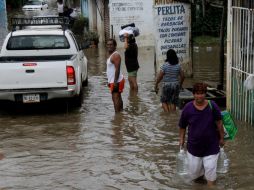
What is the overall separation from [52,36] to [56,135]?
365cm

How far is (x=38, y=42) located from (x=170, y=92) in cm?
398

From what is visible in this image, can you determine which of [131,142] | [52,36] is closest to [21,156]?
[131,142]

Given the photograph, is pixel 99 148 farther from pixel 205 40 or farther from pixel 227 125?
pixel 205 40

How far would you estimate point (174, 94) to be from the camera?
34.1 feet

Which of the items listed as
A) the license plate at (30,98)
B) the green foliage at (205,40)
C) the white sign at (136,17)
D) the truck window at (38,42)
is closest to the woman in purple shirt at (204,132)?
the license plate at (30,98)

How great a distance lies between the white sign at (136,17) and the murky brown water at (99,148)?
1267 centimetres

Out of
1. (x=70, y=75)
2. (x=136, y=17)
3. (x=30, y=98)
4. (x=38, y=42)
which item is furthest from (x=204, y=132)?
(x=136, y=17)

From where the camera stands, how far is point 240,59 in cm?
991

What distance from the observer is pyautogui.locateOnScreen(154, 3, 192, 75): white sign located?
48.4 feet

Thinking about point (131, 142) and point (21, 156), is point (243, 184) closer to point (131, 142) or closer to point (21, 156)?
point (131, 142)

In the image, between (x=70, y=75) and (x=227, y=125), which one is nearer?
(x=227, y=125)

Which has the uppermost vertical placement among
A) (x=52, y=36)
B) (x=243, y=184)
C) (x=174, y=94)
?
(x=52, y=36)

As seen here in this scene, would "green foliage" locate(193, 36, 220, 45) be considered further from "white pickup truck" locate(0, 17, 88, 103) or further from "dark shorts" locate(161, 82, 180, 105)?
"dark shorts" locate(161, 82, 180, 105)

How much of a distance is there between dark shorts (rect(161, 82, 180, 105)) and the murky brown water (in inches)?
14.7
